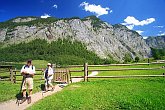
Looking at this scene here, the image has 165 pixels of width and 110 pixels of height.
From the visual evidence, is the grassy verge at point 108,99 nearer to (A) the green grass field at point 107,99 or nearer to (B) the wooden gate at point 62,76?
(A) the green grass field at point 107,99

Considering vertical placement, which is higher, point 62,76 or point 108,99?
point 62,76

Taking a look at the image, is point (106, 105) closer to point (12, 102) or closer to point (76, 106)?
point (76, 106)

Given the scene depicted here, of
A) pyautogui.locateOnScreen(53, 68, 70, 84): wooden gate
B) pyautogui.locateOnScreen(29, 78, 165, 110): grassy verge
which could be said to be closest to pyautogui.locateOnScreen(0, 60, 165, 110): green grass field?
pyautogui.locateOnScreen(29, 78, 165, 110): grassy verge

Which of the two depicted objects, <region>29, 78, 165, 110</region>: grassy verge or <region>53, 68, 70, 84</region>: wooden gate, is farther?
<region>53, 68, 70, 84</region>: wooden gate

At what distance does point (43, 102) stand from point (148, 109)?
6246 mm

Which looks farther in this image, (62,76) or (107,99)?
(62,76)

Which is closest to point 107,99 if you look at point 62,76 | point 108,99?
point 108,99

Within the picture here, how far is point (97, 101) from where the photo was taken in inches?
615

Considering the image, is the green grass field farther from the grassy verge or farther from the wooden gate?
the wooden gate

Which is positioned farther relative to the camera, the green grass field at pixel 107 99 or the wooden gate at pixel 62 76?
the wooden gate at pixel 62 76

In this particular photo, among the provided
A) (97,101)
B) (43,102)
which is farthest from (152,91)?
(43,102)

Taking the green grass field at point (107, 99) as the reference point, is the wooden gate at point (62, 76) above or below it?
above

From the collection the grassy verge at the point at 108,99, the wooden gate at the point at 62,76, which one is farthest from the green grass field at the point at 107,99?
the wooden gate at the point at 62,76

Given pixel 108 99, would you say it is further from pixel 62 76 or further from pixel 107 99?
pixel 62 76
